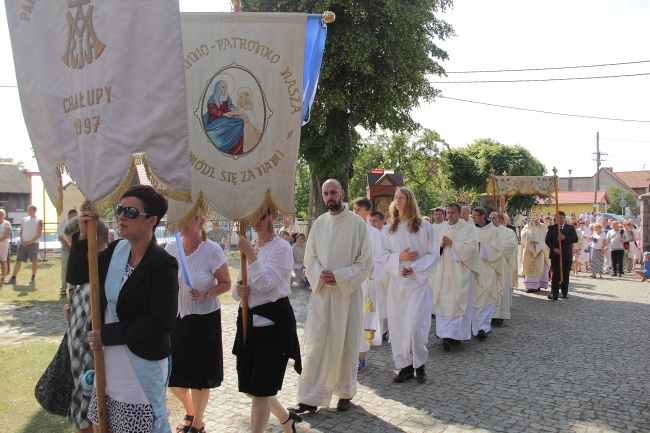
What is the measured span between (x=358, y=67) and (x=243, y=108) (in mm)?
11566

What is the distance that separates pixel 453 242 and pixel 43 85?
22.3 ft

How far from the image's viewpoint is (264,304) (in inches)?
180

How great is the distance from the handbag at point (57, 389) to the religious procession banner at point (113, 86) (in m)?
1.39

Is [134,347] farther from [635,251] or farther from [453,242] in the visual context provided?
[635,251]

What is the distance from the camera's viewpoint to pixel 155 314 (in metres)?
2.94

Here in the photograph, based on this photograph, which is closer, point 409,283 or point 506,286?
point 409,283

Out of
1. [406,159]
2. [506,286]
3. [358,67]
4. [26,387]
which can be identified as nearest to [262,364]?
[26,387]

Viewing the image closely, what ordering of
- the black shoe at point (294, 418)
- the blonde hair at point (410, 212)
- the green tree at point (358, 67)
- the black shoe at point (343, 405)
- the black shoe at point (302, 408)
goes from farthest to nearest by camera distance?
the green tree at point (358, 67) → the blonde hair at point (410, 212) → the black shoe at point (343, 405) → the black shoe at point (302, 408) → the black shoe at point (294, 418)

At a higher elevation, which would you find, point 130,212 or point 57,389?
point 130,212

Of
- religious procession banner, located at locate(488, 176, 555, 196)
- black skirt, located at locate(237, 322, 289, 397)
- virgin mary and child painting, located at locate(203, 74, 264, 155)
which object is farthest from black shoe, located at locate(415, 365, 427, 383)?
religious procession banner, located at locate(488, 176, 555, 196)

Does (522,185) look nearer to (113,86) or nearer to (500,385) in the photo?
(500,385)

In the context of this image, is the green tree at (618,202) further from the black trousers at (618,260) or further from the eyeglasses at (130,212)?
the eyeglasses at (130,212)

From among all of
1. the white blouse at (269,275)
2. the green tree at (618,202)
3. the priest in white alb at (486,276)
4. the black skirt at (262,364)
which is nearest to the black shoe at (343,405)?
the black skirt at (262,364)

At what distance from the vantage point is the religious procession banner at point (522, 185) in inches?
628
